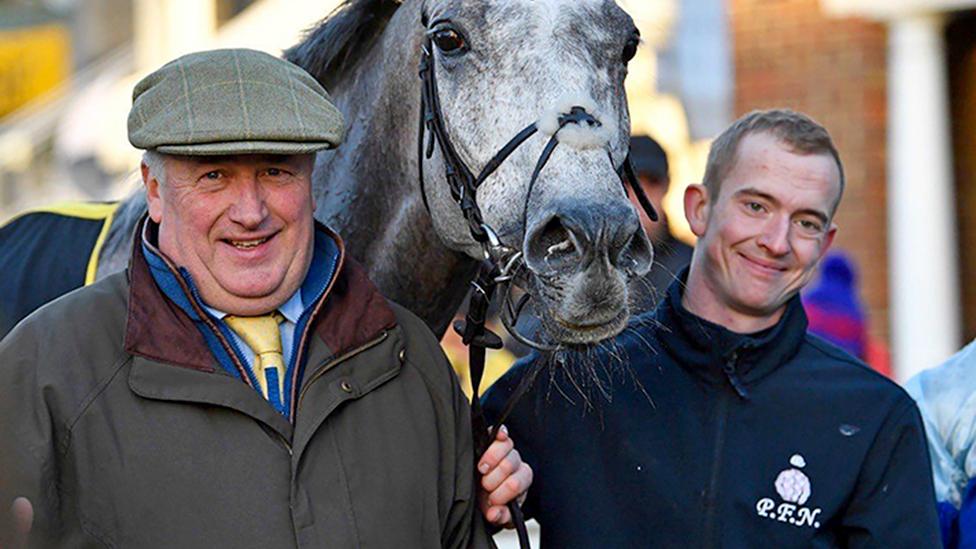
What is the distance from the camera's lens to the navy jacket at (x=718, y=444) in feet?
9.60

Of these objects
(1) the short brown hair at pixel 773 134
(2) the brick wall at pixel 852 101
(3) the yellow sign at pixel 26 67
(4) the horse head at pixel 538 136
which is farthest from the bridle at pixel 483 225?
(3) the yellow sign at pixel 26 67

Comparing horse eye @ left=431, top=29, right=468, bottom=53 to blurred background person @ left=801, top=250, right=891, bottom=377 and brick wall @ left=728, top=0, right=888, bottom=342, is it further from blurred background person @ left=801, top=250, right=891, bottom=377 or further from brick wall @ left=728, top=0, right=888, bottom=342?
brick wall @ left=728, top=0, right=888, bottom=342

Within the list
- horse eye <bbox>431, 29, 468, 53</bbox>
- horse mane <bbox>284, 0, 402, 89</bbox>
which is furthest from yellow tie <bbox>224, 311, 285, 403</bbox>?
horse mane <bbox>284, 0, 402, 89</bbox>

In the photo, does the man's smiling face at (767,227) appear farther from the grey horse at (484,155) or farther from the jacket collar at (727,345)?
the grey horse at (484,155)

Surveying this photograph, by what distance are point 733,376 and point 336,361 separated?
862 mm

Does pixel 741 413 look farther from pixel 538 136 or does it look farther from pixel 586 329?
pixel 538 136

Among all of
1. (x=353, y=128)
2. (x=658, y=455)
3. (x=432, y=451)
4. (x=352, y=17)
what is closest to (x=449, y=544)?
(x=432, y=451)

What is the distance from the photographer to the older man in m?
2.43

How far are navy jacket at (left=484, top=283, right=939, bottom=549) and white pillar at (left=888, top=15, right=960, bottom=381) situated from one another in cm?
506

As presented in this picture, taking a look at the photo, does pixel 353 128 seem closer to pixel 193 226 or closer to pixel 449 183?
pixel 449 183

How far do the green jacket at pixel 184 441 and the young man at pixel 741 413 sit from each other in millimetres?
464

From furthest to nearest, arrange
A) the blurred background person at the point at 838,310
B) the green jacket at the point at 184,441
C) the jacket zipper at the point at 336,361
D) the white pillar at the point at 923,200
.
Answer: the white pillar at the point at 923,200, the blurred background person at the point at 838,310, the jacket zipper at the point at 336,361, the green jacket at the point at 184,441

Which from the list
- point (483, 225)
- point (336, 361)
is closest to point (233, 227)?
point (336, 361)

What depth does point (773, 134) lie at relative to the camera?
3.21 meters
